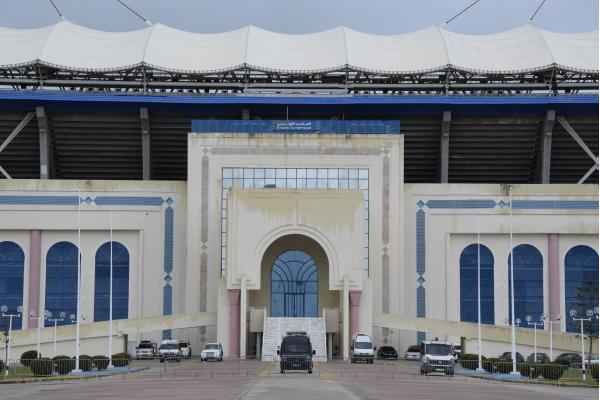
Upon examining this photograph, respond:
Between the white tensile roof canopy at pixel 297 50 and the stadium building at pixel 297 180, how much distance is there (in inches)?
10.0

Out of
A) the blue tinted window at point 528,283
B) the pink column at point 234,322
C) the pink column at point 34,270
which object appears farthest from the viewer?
the blue tinted window at point 528,283

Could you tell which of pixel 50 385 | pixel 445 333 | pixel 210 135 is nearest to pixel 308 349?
pixel 50 385

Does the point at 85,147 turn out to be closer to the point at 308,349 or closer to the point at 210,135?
the point at 210,135

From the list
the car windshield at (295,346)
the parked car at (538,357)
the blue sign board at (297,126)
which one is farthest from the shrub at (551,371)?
the blue sign board at (297,126)

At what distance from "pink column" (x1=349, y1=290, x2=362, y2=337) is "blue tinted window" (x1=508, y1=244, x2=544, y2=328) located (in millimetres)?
16018

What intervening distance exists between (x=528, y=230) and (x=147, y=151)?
3211 cm

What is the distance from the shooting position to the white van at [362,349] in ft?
253

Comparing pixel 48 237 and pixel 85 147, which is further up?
pixel 85 147

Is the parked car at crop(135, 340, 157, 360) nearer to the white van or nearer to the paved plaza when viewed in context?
the white van

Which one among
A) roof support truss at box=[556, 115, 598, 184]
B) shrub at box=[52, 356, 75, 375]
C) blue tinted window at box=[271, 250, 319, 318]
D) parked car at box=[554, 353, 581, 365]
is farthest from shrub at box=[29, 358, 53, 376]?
roof support truss at box=[556, 115, 598, 184]

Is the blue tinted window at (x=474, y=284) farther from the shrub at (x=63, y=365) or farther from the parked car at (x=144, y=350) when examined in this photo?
the shrub at (x=63, y=365)

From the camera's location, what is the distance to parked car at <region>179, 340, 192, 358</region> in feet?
282

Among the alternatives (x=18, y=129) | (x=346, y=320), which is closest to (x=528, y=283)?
(x=346, y=320)

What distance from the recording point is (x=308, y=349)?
6400 cm
